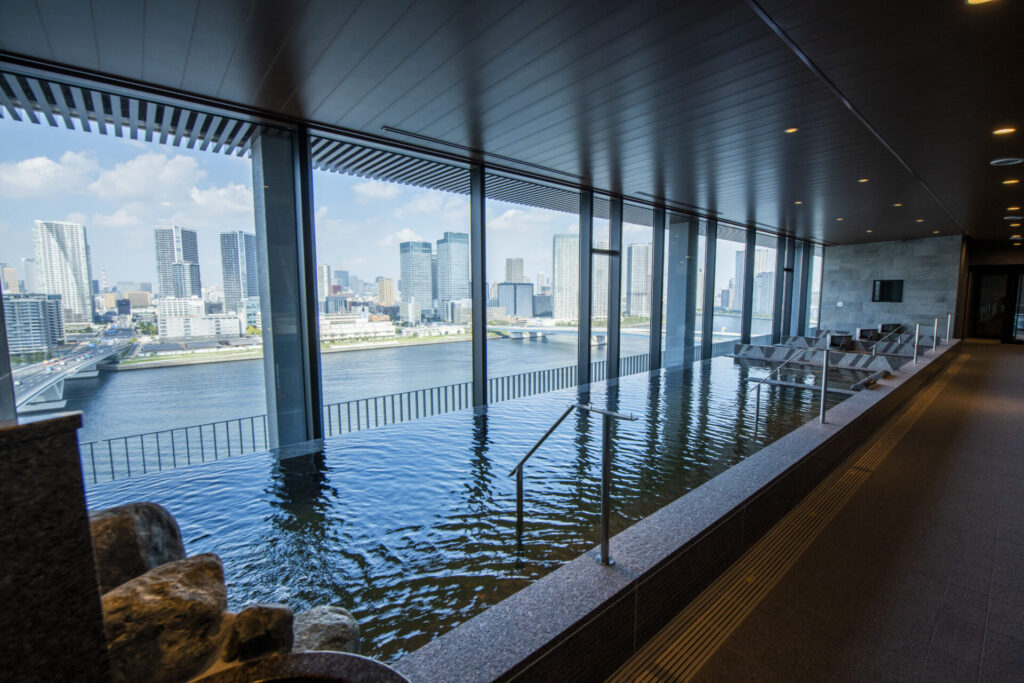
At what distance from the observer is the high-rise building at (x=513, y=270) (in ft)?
22.8

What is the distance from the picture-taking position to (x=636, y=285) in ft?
28.1

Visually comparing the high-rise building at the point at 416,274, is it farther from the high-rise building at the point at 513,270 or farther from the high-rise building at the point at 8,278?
the high-rise building at the point at 8,278

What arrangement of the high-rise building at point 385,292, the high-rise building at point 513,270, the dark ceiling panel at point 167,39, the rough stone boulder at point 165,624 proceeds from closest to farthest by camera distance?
the rough stone boulder at point 165,624 < the dark ceiling panel at point 167,39 < the high-rise building at point 385,292 < the high-rise building at point 513,270

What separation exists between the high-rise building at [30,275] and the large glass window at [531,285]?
436 cm

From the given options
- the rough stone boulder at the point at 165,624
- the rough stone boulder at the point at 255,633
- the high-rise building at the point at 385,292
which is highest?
the high-rise building at the point at 385,292

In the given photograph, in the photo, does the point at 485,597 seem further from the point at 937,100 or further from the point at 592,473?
the point at 937,100

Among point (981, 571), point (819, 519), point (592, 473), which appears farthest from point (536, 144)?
point (981, 571)

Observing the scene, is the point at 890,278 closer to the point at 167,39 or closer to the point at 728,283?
the point at 728,283

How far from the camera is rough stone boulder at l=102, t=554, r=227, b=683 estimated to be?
106 centimetres

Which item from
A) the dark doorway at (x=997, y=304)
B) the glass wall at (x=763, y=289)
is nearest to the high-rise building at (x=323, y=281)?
the glass wall at (x=763, y=289)

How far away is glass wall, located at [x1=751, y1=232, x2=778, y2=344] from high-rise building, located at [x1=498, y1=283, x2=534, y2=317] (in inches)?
306

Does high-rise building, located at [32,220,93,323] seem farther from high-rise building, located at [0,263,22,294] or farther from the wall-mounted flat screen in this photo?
→ the wall-mounted flat screen

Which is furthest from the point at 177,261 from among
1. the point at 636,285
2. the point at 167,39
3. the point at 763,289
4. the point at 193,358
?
the point at 763,289

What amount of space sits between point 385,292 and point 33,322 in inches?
131
